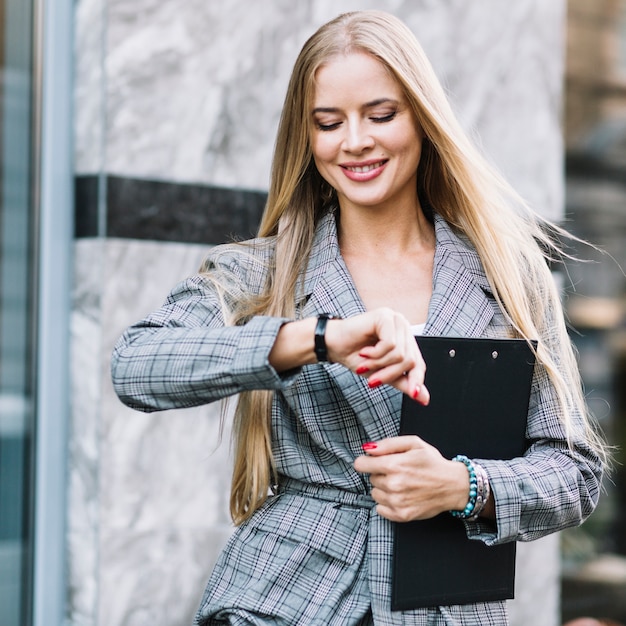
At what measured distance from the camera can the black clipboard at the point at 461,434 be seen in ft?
7.25

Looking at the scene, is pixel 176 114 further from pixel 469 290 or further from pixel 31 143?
pixel 469 290

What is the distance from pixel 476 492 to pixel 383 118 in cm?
76

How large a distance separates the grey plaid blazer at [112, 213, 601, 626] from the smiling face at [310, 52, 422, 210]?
0.65ft

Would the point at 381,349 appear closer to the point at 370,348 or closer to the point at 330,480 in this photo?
the point at 370,348

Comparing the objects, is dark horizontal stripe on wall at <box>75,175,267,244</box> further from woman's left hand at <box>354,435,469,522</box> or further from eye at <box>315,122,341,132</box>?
woman's left hand at <box>354,435,469,522</box>

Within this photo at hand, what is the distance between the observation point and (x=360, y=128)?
2.32 m

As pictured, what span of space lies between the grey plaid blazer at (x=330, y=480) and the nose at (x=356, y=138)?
271mm

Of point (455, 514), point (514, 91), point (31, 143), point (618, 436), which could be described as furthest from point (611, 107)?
point (455, 514)

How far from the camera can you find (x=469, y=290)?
8.07 ft

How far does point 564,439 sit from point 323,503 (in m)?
0.50

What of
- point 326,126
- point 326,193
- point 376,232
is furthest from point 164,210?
point 326,126

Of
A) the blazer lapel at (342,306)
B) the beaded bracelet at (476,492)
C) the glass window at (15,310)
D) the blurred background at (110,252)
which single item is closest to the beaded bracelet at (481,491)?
the beaded bracelet at (476,492)

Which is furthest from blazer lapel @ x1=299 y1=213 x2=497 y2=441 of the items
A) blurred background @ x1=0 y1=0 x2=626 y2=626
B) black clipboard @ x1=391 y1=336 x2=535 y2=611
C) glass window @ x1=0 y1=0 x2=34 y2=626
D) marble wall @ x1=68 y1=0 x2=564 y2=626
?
glass window @ x1=0 y1=0 x2=34 y2=626

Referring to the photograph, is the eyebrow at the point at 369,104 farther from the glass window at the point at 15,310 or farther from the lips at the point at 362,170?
the glass window at the point at 15,310
